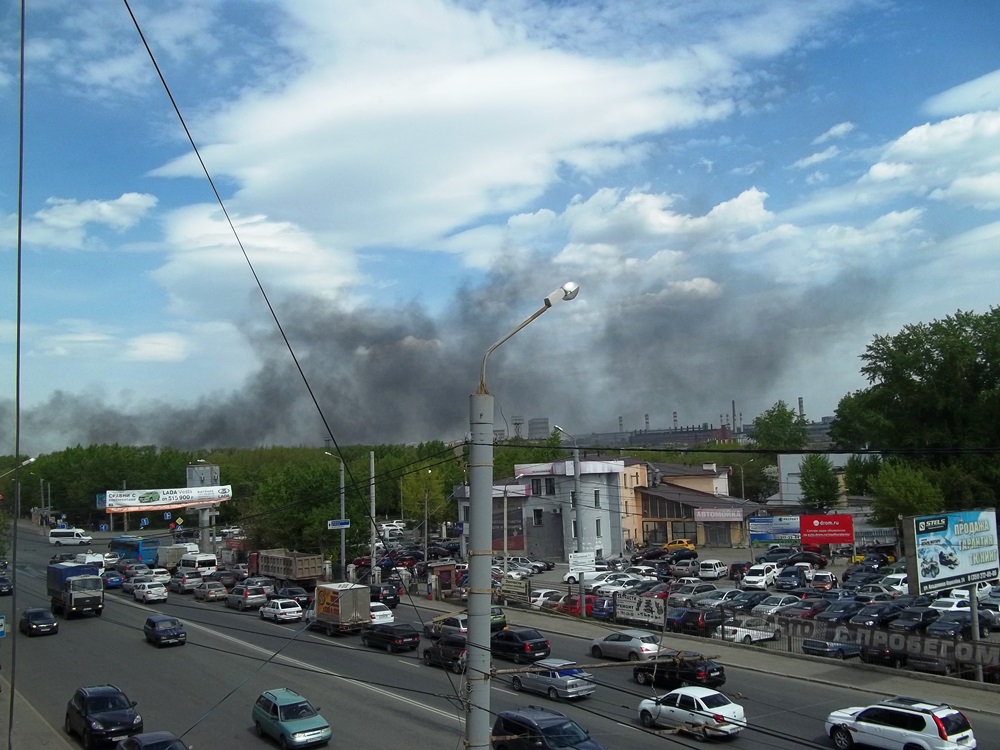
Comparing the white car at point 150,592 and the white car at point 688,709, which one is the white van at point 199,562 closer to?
the white car at point 150,592

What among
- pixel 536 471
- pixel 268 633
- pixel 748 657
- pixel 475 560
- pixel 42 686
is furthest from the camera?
pixel 536 471

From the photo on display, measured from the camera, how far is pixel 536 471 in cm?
6300

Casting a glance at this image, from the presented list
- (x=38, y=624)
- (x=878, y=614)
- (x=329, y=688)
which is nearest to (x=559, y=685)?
(x=329, y=688)

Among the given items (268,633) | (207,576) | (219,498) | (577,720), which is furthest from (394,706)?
(219,498)

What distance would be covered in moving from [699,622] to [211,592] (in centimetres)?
2628

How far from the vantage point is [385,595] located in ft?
129

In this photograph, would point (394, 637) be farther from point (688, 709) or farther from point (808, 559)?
point (808, 559)

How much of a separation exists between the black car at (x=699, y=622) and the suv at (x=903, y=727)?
1311 cm

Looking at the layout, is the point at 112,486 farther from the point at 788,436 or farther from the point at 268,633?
the point at 788,436

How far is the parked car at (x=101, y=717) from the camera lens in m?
16.8

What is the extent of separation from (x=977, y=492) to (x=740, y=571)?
57.8 feet

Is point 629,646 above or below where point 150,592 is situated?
above

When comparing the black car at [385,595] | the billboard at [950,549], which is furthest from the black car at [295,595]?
the billboard at [950,549]

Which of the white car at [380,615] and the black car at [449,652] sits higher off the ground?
the black car at [449,652]
